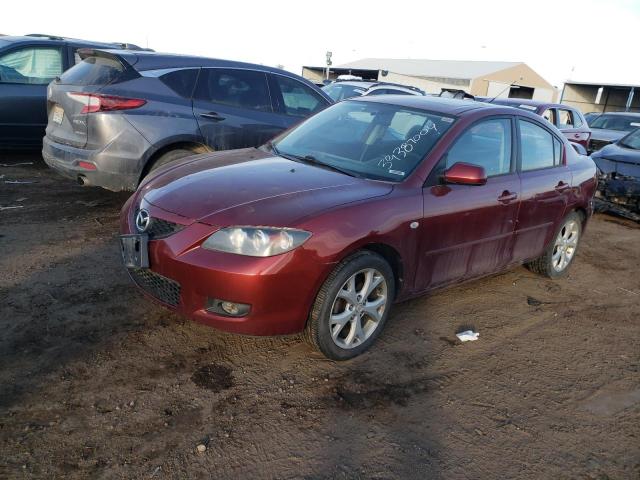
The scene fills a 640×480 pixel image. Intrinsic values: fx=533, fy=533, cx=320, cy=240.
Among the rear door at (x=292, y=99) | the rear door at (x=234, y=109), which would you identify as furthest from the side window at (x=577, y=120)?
the rear door at (x=234, y=109)

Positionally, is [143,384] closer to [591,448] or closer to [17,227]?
[591,448]

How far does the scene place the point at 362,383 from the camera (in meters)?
3.21

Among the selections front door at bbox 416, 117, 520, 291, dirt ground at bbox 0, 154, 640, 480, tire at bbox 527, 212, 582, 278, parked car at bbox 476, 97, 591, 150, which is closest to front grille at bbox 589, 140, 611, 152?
parked car at bbox 476, 97, 591, 150

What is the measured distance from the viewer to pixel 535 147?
4.72 metres

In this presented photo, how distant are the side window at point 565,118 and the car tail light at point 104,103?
8614 millimetres

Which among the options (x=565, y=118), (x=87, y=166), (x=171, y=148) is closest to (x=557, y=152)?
(x=171, y=148)

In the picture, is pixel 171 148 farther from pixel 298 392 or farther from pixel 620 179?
pixel 620 179

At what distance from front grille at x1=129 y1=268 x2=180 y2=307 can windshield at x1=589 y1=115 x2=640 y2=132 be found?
15656 mm

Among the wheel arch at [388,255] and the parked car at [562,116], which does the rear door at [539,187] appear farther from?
the parked car at [562,116]

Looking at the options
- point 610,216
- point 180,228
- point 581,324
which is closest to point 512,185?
point 581,324

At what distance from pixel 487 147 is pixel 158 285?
8.83 feet

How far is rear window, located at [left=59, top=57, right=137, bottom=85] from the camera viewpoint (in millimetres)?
5480

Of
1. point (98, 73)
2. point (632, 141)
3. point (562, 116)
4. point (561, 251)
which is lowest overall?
point (561, 251)

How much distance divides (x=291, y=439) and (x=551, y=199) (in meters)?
3.33
